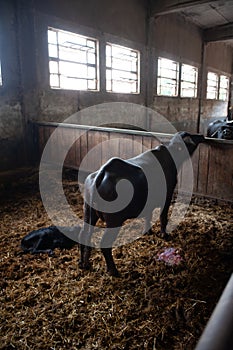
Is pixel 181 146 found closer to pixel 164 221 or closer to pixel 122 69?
pixel 164 221

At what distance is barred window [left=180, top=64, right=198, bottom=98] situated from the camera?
1010 centimetres

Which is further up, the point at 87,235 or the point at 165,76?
the point at 165,76

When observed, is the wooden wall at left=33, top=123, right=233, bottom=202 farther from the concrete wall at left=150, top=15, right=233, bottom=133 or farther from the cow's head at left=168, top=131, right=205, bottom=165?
the concrete wall at left=150, top=15, right=233, bottom=133

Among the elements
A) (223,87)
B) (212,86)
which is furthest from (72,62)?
(223,87)

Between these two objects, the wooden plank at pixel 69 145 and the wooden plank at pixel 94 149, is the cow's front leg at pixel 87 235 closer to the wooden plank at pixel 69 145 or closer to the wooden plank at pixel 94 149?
the wooden plank at pixel 94 149

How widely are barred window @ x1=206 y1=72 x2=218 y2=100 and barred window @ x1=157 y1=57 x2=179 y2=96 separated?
2.99 metres

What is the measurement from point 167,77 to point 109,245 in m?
8.27

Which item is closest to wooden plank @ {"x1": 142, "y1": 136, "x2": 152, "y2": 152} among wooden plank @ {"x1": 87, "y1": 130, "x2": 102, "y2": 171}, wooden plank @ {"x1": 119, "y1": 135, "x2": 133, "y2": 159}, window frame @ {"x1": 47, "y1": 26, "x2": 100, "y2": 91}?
wooden plank @ {"x1": 119, "y1": 135, "x2": 133, "y2": 159}

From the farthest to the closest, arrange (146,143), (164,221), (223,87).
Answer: (223,87)
(146,143)
(164,221)

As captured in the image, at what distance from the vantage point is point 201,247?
100 inches

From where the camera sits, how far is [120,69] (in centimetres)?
714

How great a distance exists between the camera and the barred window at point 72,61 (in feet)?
17.9

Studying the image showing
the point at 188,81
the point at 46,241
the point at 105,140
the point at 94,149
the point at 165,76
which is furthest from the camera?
the point at 188,81

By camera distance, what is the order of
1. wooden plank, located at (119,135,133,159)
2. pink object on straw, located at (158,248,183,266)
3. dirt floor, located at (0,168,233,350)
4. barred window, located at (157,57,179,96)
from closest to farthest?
dirt floor, located at (0,168,233,350), pink object on straw, located at (158,248,183,266), wooden plank, located at (119,135,133,159), barred window, located at (157,57,179,96)
